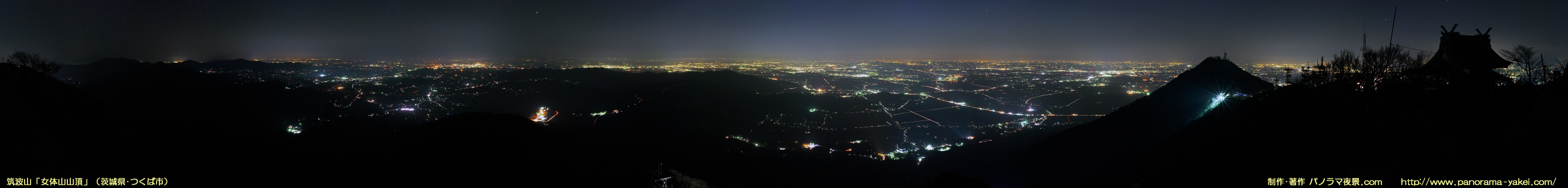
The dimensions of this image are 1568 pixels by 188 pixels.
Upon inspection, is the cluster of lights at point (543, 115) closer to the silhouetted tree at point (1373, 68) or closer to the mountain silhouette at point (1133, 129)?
the mountain silhouette at point (1133, 129)

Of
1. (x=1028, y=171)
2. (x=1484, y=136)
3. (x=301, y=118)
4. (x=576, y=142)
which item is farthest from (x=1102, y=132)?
(x=301, y=118)

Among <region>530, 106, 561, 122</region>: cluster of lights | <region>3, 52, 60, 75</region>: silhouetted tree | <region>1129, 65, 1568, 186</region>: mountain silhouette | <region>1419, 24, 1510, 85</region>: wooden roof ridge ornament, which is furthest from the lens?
<region>530, 106, 561, 122</region>: cluster of lights

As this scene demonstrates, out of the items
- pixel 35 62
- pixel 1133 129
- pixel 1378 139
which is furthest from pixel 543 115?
pixel 1378 139

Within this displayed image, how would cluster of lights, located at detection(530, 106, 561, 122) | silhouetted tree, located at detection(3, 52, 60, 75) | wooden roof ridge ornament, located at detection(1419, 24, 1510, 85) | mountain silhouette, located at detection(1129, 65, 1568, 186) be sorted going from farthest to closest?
1. cluster of lights, located at detection(530, 106, 561, 122)
2. silhouetted tree, located at detection(3, 52, 60, 75)
3. wooden roof ridge ornament, located at detection(1419, 24, 1510, 85)
4. mountain silhouette, located at detection(1129, 65, 1568, 186)

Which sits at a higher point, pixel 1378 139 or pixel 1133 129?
pixel 1378 139

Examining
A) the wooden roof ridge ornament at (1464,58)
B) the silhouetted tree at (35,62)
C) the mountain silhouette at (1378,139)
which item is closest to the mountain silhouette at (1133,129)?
the mountain silhouette at (1378,139)

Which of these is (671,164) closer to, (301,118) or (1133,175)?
(1133,175)

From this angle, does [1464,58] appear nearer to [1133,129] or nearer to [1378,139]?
[1378,139]

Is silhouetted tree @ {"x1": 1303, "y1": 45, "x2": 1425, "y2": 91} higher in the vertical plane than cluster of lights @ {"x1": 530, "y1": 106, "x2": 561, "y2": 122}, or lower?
higher

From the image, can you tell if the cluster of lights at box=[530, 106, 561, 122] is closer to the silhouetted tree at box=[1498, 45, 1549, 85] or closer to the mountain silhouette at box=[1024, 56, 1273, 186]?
the mountain silhouette at box=[1024, 56, 1273, 186]

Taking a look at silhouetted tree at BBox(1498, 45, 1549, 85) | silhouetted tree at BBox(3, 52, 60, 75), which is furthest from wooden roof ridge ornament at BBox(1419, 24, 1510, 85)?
silhouetted tree at BBox(3, 52, 60, 75)

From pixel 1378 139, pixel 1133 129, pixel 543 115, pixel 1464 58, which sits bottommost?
pixel 543 115
